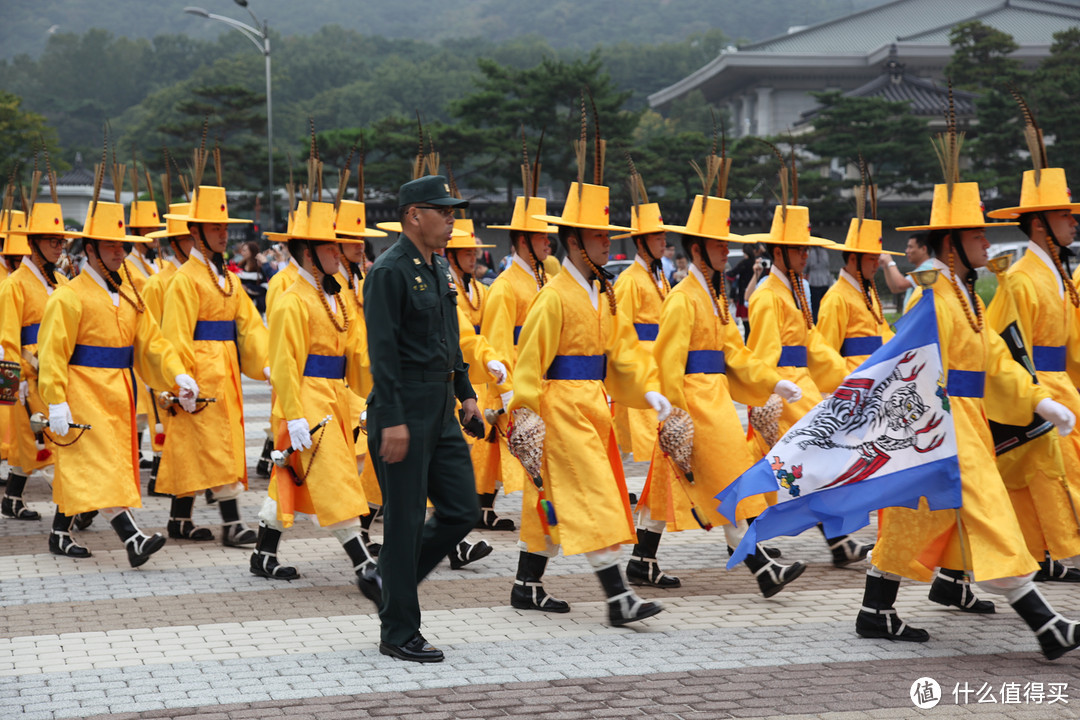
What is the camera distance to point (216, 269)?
7.83 metres

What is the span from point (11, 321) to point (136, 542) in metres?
2.46

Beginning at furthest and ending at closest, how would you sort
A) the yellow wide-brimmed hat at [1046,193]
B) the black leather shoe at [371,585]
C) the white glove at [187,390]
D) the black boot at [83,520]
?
the black boot at [83,520] → the white glove at [187,390] → the yellow wide-brimmed hat at [1046,193] → the black leather shoe at [371,585]

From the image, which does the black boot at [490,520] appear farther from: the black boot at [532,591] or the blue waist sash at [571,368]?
the blue waist sash at [571,368]

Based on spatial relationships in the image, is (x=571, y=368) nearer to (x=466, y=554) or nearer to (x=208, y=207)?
(x=466, y=554)

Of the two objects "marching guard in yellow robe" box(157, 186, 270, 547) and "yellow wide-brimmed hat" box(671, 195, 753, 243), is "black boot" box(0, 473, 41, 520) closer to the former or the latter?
"marching guard in yellow robe" box(157, 186, 270, 547)

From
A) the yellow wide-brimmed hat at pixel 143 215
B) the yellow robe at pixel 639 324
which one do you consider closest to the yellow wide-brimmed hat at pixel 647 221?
the yellow robe at pixel 639 324

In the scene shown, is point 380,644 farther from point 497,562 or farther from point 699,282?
point 699,282

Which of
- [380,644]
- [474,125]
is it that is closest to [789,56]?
[474,125]

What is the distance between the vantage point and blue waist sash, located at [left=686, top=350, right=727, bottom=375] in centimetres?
630

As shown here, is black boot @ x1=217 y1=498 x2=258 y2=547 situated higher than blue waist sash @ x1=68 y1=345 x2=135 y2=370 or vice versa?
blue waist sash @ x1=68 y1=345 x2=135 y2=370

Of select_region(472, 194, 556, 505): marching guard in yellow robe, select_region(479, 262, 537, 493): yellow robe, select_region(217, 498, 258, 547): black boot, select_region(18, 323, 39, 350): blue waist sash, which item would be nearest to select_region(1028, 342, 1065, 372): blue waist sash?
select_region(472, 194, 556, 505): marching guard in yellow robe

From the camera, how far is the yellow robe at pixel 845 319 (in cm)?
775

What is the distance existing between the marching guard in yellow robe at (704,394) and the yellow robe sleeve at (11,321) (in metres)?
4.49

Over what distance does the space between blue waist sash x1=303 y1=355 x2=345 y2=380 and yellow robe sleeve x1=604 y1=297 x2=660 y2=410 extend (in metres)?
1.52
